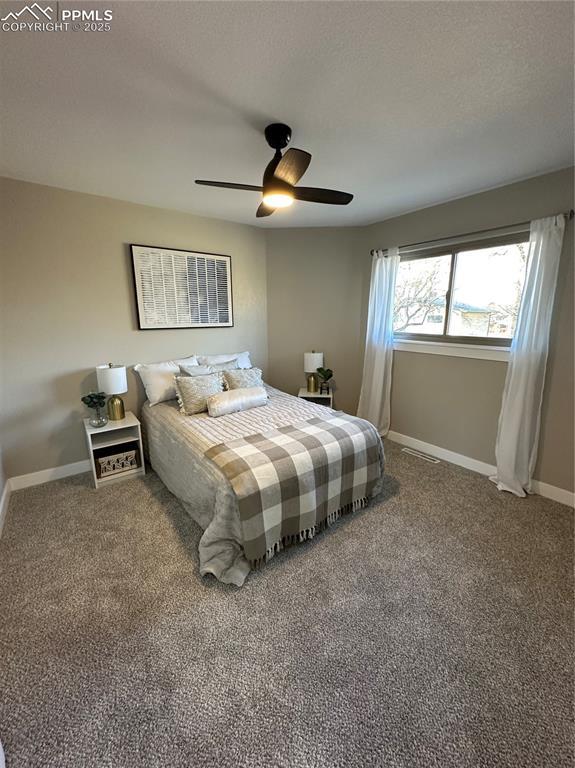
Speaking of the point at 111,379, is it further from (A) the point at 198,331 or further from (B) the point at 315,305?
(B) the point at 315,305

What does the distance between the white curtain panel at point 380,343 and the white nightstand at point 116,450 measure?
8.48 ft

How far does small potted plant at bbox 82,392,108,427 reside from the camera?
270 cm

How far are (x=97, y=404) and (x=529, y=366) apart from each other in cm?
370

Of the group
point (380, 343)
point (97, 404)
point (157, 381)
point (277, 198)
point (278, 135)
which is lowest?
point (97, 404)

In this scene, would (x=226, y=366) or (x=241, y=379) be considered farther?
(x=226, y=366)

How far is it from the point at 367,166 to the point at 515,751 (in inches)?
123

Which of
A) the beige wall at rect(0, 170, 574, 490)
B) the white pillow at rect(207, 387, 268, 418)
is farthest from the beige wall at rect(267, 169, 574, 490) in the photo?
the white pillow at rect(207, 387, 268, 418)

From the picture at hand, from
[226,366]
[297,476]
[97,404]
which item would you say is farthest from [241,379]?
[297,476]

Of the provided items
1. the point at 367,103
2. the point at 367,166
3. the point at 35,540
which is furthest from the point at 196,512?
A: the point at 367,166

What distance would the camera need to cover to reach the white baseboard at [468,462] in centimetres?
247

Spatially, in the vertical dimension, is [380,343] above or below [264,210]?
below

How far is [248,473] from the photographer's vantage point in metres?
1.79

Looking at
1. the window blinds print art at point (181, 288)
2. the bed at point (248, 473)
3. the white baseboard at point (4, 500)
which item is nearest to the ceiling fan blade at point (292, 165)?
the bed at point (248, 473)
